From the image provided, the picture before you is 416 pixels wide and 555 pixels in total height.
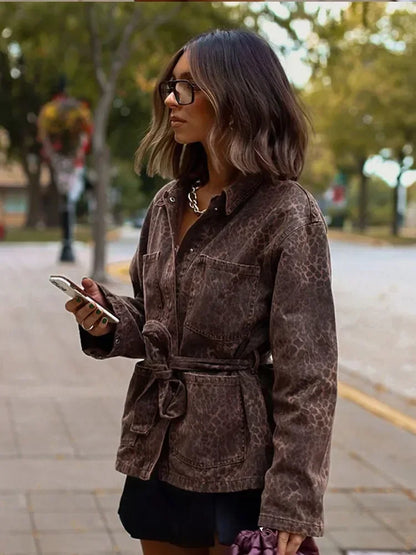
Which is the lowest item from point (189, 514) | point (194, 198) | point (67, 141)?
point (67, 141)

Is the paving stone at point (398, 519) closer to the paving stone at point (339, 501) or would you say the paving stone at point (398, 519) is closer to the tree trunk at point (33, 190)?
the paving stone at point (339, 501)

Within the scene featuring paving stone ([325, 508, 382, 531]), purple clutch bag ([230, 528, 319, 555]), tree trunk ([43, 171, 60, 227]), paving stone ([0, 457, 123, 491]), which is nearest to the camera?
purple clutch bag ([230, 528, 319, 555])

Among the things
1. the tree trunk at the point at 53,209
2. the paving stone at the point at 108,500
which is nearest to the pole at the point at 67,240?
the paving stone at the point at 108,500

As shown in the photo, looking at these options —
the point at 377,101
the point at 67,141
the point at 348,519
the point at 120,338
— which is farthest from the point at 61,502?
the point at 377,101

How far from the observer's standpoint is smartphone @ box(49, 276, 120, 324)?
2.16m

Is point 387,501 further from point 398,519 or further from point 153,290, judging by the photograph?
point 153,290

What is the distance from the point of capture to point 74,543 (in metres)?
4.36

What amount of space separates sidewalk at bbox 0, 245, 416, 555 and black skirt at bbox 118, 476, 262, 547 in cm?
208

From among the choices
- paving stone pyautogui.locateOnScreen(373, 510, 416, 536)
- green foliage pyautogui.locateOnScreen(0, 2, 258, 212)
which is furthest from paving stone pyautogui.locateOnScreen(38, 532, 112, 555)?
green foliage pyautogui.locateOnScreen(0, 2, 258, 212)

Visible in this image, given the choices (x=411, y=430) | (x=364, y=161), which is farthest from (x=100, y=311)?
(x=364, y=161)

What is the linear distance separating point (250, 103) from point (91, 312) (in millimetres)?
558

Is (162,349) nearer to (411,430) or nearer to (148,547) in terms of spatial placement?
(148,547)

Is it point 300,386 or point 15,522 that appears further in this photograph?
point 15,522

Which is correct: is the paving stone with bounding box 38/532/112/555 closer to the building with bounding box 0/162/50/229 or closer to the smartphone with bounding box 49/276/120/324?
the smartphone with bounding box 49/276/120/324
